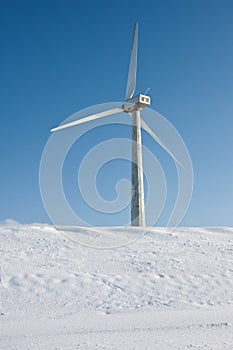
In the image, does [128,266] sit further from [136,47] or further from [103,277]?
[136,47]

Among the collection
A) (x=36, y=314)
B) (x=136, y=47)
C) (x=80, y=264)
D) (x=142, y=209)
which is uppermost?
(x=136, y=47)

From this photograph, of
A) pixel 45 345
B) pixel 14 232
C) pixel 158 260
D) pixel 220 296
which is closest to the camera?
pixel 45 345

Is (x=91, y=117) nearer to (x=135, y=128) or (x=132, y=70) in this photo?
(x=135, y=128)

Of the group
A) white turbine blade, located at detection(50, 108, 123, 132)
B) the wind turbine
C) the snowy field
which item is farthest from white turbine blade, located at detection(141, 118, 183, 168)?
the snowy field

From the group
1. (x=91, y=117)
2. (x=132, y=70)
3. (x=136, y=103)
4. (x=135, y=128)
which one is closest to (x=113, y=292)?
(x=91, y=117)

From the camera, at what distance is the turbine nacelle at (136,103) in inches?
1285

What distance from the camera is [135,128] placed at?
31.5 metres

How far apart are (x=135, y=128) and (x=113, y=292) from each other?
19949 millimetres

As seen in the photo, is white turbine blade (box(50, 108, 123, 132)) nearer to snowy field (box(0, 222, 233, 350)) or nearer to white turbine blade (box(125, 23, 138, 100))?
white turbine blade (box(125, 23, 138, 100))

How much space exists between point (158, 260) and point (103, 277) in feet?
10.8

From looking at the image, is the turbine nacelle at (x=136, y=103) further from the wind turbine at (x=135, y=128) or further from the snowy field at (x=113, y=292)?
the snowy field at (x=113, y=292)

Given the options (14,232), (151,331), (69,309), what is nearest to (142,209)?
(14,232)

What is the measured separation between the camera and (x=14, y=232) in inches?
802

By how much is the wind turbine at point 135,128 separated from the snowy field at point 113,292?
→ 817 centimetres
